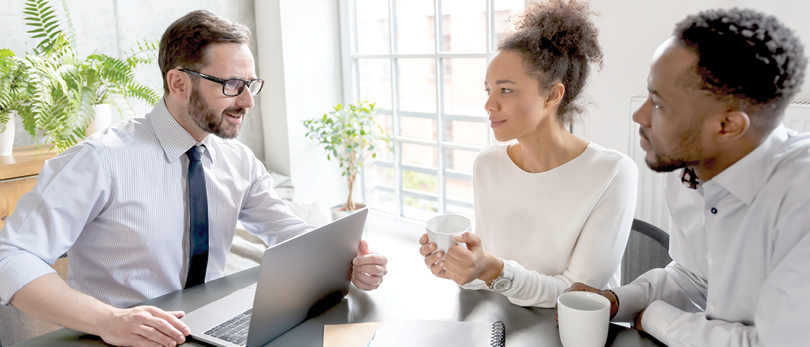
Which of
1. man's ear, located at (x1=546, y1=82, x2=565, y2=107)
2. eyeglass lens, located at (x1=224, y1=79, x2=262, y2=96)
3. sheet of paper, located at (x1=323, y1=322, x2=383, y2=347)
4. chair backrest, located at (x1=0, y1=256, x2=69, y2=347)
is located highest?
eyeglass lens, located at (x1=224, y1=79, x2=262, y2=96)

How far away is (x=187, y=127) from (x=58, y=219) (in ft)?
1.32

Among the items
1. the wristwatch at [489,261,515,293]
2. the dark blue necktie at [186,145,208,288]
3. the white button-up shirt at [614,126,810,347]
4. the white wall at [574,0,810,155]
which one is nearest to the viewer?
the white button-up shirt at [614,126,810,347]

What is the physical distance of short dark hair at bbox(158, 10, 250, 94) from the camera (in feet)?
4.89

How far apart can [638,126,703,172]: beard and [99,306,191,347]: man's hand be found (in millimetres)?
943

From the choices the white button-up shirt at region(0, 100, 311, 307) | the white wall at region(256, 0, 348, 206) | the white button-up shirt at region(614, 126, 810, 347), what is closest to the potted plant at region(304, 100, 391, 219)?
the white wall at region(256, 0, 348, 206)

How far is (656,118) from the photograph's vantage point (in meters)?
1.01

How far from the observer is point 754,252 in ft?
3.11

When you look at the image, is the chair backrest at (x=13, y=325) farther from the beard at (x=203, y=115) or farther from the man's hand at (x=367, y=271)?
the man's hand at (x=367, y=271)

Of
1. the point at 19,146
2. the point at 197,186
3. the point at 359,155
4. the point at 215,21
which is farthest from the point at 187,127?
the point at 359,155

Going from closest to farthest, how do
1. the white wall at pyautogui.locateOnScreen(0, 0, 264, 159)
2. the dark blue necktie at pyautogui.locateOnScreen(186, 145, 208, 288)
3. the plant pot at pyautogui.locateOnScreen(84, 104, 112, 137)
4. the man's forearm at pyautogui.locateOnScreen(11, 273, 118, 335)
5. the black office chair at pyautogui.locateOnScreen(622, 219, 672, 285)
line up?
the man's forearm at pyautogui.locateOnScreen(11, 273, 118, 335)
the black office chair at pyautogui.locateOnScreen(622, 219, 672, 285)
the dark blue necktie at pyautogui.locateOnScreen(186, 145, 208, 288)
the plant pot at pyautogui.locateOnScreen(84, 104, 112, 137)
the white wall at pyautogui.locateOnScreen(0, 0, 264, 159)

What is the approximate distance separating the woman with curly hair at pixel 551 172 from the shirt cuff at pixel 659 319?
0.85 feet

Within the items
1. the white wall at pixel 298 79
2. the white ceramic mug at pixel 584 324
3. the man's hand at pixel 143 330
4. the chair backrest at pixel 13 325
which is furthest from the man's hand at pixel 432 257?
the white wall at pixel 298 79

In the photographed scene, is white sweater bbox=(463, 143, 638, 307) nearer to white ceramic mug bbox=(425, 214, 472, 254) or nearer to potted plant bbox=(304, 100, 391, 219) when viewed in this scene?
white ceramic mug bbox=(425, 214, 472, 254)

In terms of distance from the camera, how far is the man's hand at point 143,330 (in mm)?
1008
